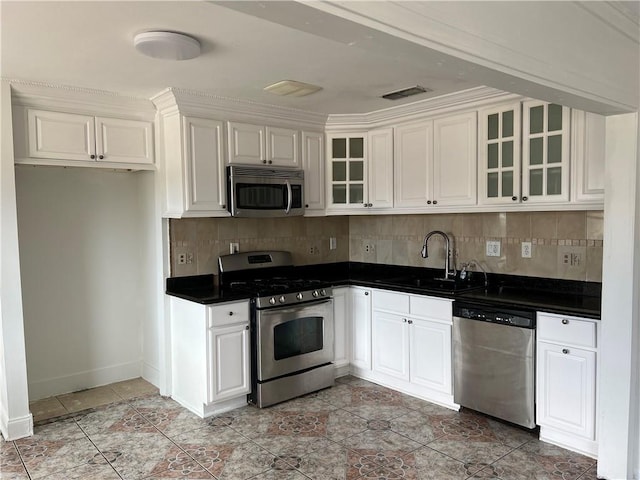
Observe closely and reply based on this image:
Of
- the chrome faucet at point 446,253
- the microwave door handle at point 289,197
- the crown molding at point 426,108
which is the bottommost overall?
the chrome faucet at point 446,253

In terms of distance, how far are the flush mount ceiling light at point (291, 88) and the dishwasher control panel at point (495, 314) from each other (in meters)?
1.81

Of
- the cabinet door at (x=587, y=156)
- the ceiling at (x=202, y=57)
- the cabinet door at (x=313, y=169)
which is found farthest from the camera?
the cabinet door at (x=313, y=169)

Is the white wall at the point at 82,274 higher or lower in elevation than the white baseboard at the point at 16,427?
higher

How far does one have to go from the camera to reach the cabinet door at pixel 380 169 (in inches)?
163

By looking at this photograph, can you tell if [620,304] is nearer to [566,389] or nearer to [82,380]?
[566,389]

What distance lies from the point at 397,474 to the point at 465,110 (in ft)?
8.24

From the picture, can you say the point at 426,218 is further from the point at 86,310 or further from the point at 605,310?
the point at 86,310

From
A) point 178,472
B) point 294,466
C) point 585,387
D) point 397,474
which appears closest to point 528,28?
point 585,387

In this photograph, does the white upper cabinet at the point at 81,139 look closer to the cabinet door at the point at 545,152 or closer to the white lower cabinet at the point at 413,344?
the white lower cabinet at the point at 413,344

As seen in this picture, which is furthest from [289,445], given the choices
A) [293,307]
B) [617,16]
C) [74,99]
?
[617,16]

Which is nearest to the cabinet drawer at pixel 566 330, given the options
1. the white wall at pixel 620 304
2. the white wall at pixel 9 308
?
the white wall at pixel 620 304

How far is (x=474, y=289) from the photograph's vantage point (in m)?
3.62

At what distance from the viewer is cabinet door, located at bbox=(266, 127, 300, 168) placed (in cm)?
401

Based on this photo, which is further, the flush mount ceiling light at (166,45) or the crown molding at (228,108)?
the crown molding at (228,108)
